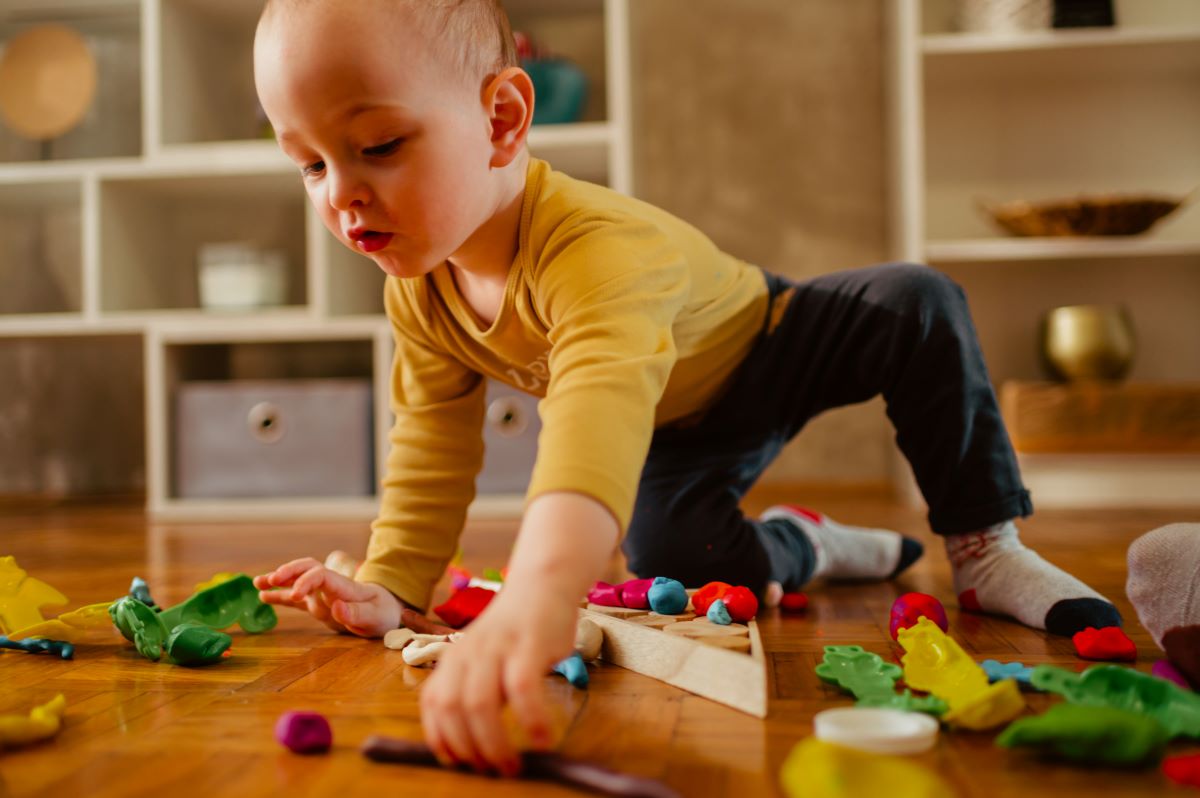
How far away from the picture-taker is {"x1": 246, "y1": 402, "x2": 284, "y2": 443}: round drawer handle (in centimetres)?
192

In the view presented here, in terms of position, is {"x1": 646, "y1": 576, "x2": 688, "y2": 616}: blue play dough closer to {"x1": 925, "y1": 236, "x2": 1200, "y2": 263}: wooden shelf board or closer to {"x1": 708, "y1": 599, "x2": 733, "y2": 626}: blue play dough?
{"x1": 708, "y1": 599, "x2": 733, "y2": 626}: blue play dough

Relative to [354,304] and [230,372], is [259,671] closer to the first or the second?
[354,304]

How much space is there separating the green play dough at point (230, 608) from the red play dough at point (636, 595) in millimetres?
286

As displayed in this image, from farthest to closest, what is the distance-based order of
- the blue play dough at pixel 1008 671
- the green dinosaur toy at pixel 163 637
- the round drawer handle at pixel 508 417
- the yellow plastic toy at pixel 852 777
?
the round drawer handle at pixel 508 417 < the green dinosaur toy at pixel 163 637 < the blue play dough at pixel 1008 671 < the yellow plastic toy at pixel 852 777

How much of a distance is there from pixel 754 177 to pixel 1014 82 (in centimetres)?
52

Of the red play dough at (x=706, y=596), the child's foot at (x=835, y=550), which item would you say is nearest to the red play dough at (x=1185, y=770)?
the red play dough at (x=706, y=596)

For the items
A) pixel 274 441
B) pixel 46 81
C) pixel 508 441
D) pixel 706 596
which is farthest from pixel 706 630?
pixel 46 81

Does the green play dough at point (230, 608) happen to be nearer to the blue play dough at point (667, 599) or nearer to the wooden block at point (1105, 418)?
the blue play dough at point (667, 599)

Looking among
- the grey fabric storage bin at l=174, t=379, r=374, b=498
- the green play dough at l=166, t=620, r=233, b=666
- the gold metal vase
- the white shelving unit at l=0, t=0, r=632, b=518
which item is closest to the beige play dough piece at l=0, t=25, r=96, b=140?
the white shelving unit at l=0, t=0, r=632, b=518

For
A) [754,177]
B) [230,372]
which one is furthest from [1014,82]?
[230,372]

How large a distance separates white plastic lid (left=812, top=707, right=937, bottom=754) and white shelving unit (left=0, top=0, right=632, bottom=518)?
1329 millimetres

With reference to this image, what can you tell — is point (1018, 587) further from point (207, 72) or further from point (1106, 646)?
point (207, 72)

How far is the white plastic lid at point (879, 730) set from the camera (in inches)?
20.4

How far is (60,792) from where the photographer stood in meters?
0.49
